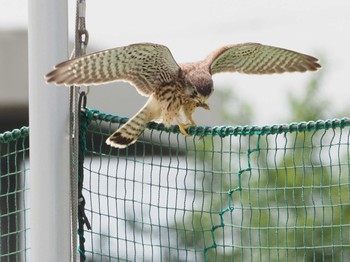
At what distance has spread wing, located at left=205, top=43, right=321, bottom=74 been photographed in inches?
173

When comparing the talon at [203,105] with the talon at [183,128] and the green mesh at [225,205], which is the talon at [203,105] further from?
the green mesh at [225,205]

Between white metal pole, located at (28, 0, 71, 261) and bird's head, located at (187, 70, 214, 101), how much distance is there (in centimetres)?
97

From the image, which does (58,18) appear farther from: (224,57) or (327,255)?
(327,255)

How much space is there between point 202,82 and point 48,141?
112 cm

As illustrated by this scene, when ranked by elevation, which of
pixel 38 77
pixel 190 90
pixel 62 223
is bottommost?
pixel 62 223

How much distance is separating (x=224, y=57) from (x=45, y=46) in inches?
49.6

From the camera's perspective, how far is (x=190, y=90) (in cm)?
438

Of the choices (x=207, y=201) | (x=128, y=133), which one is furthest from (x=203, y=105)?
(x=207, y=201)

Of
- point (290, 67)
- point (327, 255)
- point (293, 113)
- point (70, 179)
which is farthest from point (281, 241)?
point (70, 179)

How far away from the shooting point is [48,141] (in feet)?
11.2

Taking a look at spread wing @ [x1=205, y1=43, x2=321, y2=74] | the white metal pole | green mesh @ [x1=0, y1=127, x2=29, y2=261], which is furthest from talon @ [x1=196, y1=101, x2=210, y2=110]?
the white metal pole

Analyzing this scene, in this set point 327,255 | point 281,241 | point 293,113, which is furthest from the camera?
point 293,113

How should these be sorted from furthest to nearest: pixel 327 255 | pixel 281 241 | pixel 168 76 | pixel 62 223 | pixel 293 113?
pixel 293 113 → pixel 281 241 → pixel 327 255 → pixel 168 76 → pixel 62 223

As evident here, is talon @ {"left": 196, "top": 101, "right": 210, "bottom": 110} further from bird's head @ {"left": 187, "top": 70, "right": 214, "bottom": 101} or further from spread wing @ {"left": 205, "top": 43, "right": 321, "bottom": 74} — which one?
spread wing @ {"left": 205, "top": 43, "right": 321, "bottom": 74}
